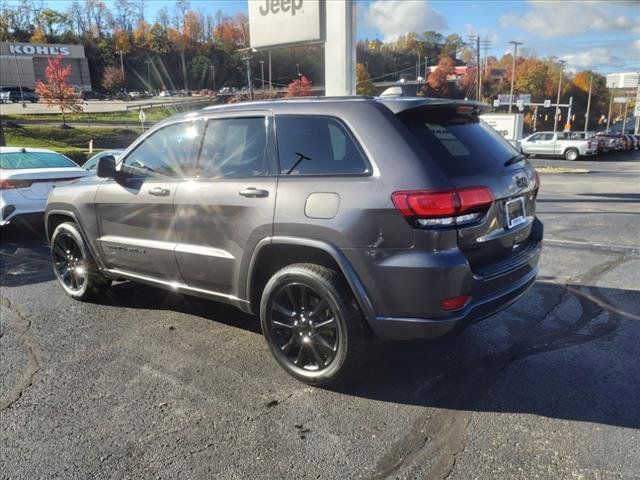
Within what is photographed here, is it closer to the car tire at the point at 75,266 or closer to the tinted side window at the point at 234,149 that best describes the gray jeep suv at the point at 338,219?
the tinted side window at the point at 234,149

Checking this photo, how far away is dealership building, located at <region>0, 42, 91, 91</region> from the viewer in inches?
3819

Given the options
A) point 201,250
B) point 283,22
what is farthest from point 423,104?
point 283,22

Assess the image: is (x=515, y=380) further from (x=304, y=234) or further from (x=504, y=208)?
(x=304, y=234)

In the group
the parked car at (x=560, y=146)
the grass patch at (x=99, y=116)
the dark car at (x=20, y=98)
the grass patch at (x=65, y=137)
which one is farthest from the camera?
the dark car at (x=20, y=98)

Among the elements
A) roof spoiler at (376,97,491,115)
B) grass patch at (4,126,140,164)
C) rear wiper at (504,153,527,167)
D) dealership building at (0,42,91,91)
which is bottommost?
grass patch at (4,126,140,164)

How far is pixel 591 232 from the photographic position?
26.5ft

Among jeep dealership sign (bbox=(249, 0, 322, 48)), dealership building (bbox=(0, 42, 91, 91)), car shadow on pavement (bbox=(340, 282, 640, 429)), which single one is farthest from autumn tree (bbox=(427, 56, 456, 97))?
car shadow on pavement (bbox=(340, 282, 640, 429))

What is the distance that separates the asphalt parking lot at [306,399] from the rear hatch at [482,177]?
2.78 ft

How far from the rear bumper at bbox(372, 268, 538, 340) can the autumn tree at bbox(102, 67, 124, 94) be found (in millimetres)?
110421

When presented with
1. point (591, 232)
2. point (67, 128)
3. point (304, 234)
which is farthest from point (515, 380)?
point (67, 128)

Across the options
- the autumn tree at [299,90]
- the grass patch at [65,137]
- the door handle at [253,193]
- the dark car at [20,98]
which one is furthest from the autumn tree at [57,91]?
the door handle at [253,193]

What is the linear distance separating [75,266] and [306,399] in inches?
124

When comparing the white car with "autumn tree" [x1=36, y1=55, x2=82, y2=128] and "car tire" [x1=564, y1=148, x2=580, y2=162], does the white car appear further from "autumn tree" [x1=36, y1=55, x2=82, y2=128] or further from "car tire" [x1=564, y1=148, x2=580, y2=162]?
"autumn tree" [x1=36, y1=55, x2=82, y2=128]

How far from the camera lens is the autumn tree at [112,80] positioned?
3986 inches
